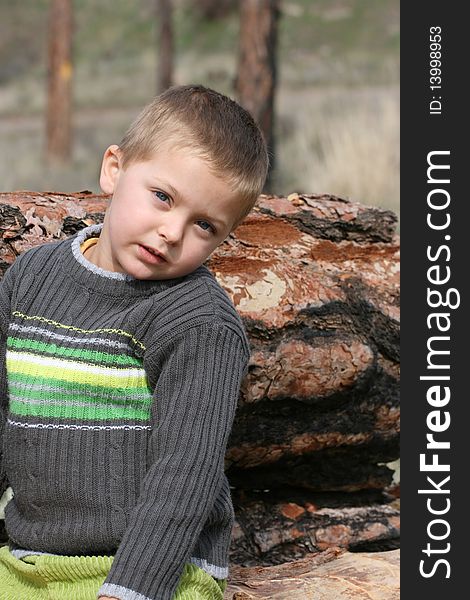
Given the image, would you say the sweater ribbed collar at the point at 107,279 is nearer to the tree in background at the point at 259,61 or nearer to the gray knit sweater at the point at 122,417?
the gray knit sweater at the point at 122,417

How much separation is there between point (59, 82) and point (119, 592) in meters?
14.8

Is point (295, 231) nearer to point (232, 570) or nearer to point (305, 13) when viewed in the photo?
point (232, 570)

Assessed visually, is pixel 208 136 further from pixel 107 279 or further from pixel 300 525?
pixel 300 525

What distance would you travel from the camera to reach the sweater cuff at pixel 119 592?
2025 millimetres

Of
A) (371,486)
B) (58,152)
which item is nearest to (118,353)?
(371,486)

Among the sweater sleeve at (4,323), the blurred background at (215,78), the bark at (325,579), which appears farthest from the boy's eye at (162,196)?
the blurred background at (215,78)

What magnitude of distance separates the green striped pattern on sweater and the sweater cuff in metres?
0.36

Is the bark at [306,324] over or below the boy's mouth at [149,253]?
over

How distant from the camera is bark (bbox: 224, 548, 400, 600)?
2846 millimetres

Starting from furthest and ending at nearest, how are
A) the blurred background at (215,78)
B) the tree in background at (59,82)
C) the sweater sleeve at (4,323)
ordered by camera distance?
the tree in background at (59,82), the blurred background at (215,78), the sweater sleeve at (4,323)

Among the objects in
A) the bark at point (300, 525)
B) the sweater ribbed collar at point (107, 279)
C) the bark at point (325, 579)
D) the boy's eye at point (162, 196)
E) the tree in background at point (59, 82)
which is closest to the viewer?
the boy's eye at point (162, 196)

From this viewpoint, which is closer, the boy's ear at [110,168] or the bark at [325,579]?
the boy's ear at [110,168]

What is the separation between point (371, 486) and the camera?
3.73 metres

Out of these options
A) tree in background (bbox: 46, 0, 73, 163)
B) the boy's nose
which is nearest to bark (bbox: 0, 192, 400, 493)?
the boy's nose
